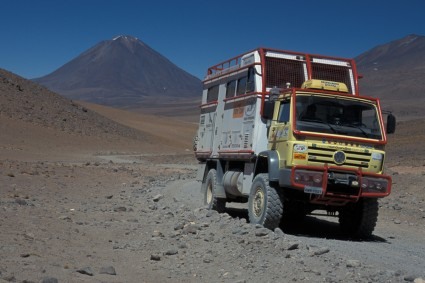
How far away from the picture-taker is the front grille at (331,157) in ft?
40.7

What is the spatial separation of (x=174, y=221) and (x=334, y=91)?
178 inches

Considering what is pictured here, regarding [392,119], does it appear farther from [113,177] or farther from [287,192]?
[113,177]

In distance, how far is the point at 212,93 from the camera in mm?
17953

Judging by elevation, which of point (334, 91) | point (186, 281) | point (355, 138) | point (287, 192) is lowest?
point (186, 281)

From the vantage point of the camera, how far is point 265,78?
46.9 feet

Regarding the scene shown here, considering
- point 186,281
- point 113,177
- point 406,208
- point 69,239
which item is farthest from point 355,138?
point 113,177

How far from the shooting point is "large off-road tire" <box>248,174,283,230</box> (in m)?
12.7

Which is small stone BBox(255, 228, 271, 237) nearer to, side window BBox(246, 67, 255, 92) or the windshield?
the windshield

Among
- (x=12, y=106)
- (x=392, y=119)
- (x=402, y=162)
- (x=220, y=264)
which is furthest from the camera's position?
(x=12, y=106)

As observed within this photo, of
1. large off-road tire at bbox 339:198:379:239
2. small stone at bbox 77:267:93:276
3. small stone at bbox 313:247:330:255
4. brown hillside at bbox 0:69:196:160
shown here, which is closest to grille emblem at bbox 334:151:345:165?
large off-road tire at bbox 339:198:379:239

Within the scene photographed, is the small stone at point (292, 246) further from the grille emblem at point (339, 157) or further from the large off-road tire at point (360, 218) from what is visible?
the large off-road tire at point (360, 218)

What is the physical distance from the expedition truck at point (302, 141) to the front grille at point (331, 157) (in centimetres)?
2

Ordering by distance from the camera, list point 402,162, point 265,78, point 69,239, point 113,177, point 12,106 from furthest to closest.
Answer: point 12,106
point 402,162
point 113,177
point 265,78
point 69,239

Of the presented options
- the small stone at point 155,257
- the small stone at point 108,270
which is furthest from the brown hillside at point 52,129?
the small stone at point 108,270
